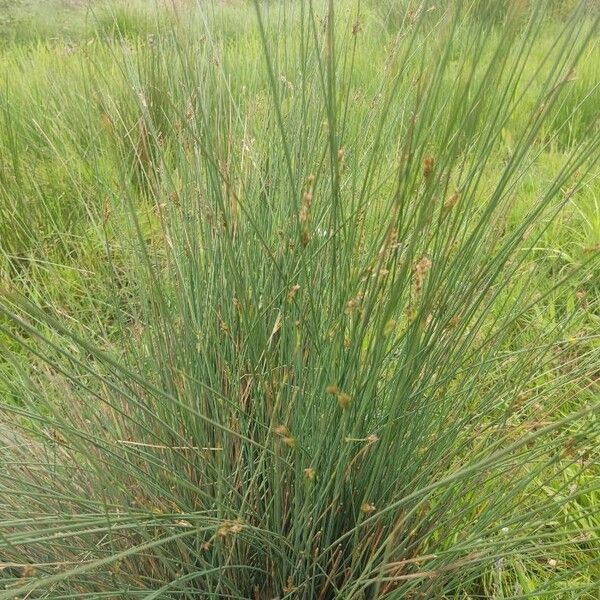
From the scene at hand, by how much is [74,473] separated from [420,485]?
0.62 m

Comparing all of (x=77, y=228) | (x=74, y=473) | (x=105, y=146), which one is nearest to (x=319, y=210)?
(x=74, y=473)

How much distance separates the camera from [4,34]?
5.01 meters

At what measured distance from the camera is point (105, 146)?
2396 millimetres

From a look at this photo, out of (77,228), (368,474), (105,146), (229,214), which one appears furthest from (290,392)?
(105,146)

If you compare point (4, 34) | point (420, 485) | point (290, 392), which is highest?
point (290, 392)

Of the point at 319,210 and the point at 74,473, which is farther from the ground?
the point at 319,210

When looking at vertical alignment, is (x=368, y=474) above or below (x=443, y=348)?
below

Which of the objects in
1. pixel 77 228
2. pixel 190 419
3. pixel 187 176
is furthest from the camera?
pixel 77 228

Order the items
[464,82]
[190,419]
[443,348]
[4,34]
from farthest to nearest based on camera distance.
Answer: [4,34] < [190,419] < [443,348] < [464,82]

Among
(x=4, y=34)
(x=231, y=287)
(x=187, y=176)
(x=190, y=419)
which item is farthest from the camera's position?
(x=4, y=34)

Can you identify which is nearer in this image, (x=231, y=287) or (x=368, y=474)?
(x=368, y=474)

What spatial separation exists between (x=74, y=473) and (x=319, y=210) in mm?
659

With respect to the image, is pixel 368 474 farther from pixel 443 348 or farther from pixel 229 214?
pixel 229 214

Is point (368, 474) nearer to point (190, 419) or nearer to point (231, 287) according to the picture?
point (190, 419)
